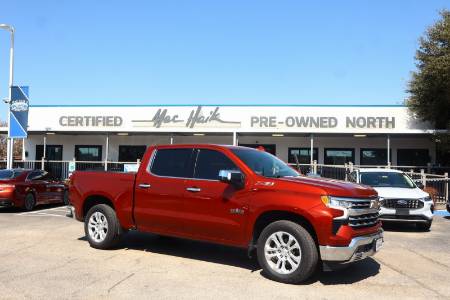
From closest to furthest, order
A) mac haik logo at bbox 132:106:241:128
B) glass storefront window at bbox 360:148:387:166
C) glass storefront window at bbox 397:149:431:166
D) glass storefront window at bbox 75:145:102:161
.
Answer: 1. mac haik logo at bbox 132:106:241:128
2. glass storefront window at bbox 397:149:431:166
3. glass storefront window at bbox 360:148:387:166
4. glass storefront window at bbox 75:145:102:161

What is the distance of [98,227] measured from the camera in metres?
8.87

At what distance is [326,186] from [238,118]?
1819 cm

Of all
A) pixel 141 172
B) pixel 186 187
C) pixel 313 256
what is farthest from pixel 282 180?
pixel 141 172

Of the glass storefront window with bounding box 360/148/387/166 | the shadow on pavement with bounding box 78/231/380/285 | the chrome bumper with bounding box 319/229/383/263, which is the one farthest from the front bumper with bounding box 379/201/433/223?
the glass storefront window with bounding box 360/148/387/166

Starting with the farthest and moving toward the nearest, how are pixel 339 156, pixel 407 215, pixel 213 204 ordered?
pixel 339 156 → pixel 407 215 → pixel 213 204

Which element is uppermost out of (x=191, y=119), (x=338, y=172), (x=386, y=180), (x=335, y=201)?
(x=191, y=119)

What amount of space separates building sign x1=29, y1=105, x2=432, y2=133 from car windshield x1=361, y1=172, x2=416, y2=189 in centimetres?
993

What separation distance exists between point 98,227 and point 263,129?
16.1 meters

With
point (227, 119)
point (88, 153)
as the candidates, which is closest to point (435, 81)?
point (227, 119)

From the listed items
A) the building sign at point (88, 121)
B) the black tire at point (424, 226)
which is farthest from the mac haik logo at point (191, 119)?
the black tire at point (424, 226)

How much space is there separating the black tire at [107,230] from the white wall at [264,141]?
17380mm

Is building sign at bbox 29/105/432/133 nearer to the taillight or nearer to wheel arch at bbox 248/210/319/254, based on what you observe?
the taillight

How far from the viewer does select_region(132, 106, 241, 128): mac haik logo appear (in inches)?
973

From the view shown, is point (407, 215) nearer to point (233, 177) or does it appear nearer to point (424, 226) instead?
point (424, 226)
